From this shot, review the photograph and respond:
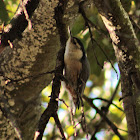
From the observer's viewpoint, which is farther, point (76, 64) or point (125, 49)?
point (76, 64)

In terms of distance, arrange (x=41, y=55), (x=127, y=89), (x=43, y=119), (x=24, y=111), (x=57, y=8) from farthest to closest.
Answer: (x=24, y=111)
(x=41, y=55)
(x=57, y=8)
(x=127, y=89)
(x=43, y=119)

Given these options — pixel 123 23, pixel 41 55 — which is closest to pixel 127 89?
pixel 123 23

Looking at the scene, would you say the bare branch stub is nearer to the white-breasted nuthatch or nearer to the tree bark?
the white-breasted nuthatch

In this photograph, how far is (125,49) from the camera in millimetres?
1377

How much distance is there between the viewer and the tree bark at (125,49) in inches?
52.1

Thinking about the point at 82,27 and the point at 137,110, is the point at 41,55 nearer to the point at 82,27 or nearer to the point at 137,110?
the point at 82,27

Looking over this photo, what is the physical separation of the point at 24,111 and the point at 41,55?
0.46m

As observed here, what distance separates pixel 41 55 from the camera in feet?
5.20

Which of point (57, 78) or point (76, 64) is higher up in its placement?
point (57, 78)

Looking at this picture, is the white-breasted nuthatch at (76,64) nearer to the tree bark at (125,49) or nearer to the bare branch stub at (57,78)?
the bare branch stub at (57,78)

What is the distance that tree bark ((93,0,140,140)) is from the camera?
1322 millimetres

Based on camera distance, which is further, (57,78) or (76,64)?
(76,64)

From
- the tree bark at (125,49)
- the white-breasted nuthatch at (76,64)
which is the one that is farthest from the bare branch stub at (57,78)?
the tree bark at (125,49)

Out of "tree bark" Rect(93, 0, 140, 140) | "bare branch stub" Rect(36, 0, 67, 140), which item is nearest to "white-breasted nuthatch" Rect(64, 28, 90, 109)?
"bare branch stub" Rect(36, 0, 67, 140)
